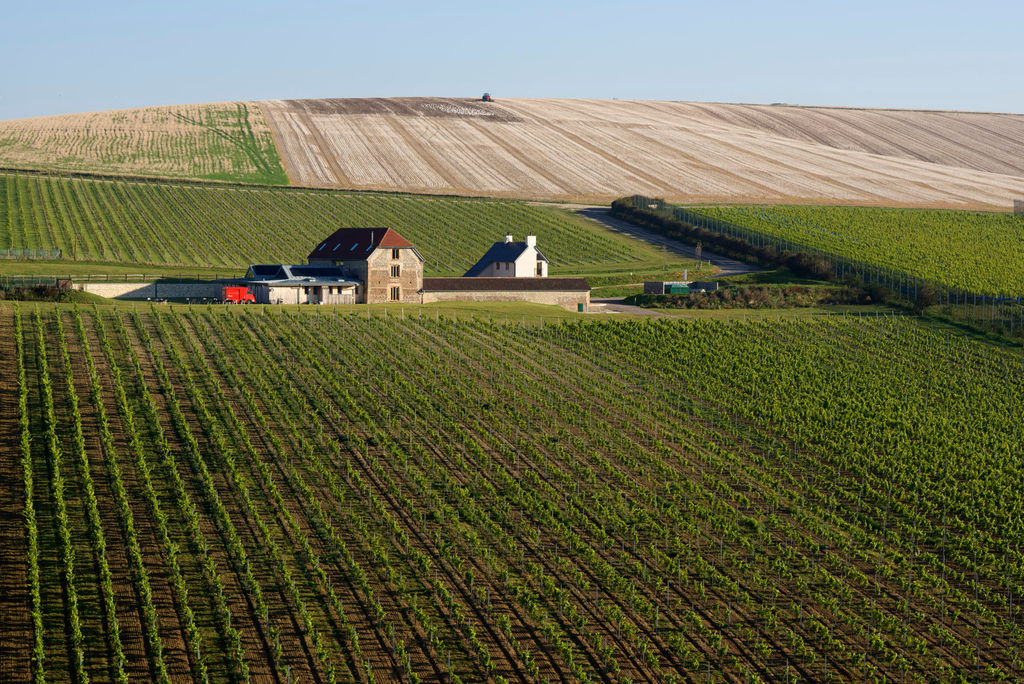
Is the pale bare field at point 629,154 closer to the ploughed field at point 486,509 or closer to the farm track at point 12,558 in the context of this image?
the ploughed field at point 486,509

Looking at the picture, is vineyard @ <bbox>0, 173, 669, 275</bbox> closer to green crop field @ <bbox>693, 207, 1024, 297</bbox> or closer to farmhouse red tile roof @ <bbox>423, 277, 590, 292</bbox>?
green crop field @ <bbox>693, 207, 1024, 297</bbox>

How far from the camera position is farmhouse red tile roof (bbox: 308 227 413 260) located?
278 feet

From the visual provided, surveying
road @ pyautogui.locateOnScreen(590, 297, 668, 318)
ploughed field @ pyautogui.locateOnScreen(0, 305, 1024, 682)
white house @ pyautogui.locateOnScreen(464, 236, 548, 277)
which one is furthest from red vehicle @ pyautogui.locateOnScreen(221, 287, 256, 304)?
road @ pyautogui.locateOnScreen(590, 297, 668, 318)

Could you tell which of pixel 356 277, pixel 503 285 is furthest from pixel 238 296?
pixel 503 285

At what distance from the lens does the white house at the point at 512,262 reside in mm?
93875

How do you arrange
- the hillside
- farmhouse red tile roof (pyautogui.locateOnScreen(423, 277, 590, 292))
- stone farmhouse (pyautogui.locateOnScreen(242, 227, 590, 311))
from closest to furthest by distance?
stone farmhouse (pyautogui.locateOnScreen(242, 227, 590, 311))
farmhouse red tile roof (pyautogui.locateOnScreen(423, 277, 590, 292))
the hillside

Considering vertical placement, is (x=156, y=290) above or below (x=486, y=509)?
above

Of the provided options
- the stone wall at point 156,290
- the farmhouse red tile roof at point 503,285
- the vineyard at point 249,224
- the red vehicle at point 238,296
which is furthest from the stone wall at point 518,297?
the vineyard at point 249,224

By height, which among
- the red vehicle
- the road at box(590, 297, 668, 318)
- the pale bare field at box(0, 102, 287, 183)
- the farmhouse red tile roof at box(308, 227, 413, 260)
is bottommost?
the road at box(590, 297, 668, 318)

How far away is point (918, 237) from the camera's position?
363 feet

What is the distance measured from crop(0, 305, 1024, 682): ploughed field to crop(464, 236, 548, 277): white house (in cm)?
2871

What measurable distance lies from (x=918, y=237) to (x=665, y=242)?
2398 centimetres

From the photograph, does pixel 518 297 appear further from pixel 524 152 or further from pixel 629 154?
pixel 629 154

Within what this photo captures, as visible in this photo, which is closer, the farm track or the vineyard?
the farm track
